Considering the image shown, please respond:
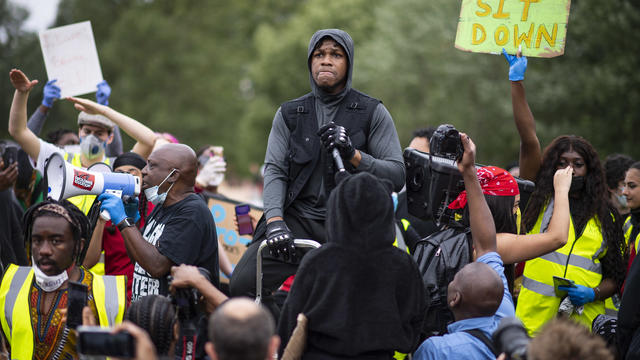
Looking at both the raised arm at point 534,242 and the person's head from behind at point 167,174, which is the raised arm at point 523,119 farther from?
the person's head from behind at point 167,174

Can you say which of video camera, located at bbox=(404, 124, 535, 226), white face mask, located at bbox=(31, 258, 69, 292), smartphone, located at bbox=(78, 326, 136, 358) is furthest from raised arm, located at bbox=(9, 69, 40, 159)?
smartphone, located at bbox=(78, 326, 136, 358)

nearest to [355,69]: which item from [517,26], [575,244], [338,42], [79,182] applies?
[517,26]

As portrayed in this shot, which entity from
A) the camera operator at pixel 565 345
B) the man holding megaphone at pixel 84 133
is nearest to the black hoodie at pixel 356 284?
the camera operator at pixel 565 345

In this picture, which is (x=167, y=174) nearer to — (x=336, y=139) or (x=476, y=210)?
A: (x=336, y=139)

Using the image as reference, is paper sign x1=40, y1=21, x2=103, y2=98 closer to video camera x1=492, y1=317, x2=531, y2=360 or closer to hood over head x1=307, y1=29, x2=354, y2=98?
hood over head x1=307, y1=29, x2=354, y2=98

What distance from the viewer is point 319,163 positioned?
16.4 feet

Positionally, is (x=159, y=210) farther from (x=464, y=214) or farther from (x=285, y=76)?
(x=285, y=76)

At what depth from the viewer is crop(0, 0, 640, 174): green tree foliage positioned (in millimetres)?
19344

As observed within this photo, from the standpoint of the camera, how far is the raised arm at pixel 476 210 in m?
4.43

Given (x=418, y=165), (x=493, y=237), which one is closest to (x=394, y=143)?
(x=418, y=165)

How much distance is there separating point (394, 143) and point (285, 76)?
32.0 meters

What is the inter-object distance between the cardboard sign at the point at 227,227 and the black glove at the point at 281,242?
131 inches

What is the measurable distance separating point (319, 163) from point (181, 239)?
3.63ft

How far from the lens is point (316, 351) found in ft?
12.7
